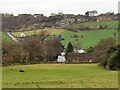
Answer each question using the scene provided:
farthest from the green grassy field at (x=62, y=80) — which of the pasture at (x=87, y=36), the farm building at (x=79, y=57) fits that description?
the pasture at (x=87, y=36)

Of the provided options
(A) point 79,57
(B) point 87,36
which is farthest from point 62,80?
(B) point 87,36

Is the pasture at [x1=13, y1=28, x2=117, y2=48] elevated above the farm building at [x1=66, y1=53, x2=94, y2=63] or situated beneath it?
elevated above

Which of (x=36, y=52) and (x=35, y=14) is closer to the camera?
(x=36, y=52)

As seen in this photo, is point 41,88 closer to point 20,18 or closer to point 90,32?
point 90,32

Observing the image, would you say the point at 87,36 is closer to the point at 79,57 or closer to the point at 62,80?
the point at 79,57

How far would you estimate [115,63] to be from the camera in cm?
4503

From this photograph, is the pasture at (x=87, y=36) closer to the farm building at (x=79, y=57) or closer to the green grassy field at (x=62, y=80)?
the farm building at (x=79, y=57)

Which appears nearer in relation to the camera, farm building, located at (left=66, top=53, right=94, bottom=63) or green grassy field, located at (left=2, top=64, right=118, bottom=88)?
green grassy field, located at (left=2, top=64, right=118, bottom=88)

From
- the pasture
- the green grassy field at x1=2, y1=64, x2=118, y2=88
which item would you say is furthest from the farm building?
the green grassy field at x1=2, y1=64, x2=118, y2=88

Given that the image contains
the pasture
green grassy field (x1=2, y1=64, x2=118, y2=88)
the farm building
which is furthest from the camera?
the pasture

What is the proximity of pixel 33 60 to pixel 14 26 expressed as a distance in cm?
7829

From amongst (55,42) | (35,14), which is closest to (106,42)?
(55,42)

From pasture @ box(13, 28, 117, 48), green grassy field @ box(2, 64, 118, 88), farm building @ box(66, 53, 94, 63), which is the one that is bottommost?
green grassy field @ box(2, 64, 118, 88)

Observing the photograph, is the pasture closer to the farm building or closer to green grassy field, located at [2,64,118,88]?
the farm building
